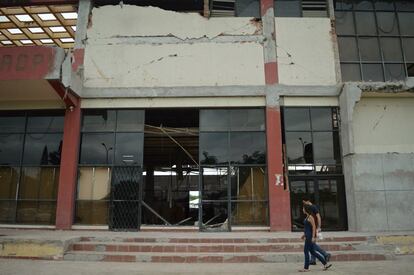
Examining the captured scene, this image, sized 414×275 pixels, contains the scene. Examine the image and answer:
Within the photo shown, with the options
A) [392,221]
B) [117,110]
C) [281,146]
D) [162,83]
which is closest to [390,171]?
[392,221]

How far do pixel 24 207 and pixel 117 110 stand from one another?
18.0ft

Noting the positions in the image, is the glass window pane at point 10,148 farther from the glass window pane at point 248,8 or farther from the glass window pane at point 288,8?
the glass window pane at point 288,8

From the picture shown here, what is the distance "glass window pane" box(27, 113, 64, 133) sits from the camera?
15125mm

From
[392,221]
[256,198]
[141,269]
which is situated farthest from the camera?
[256,198]

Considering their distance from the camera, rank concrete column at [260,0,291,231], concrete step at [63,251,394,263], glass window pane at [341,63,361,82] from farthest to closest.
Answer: glass window pane at [341,63,361,82], concrete column at [260,0,291,231], concrete step at [63,251,394,263]

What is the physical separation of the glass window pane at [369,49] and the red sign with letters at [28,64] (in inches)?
499

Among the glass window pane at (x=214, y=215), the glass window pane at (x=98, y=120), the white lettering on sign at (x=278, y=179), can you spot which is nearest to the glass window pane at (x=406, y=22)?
the white lettering on sign at (x=278, y=179)

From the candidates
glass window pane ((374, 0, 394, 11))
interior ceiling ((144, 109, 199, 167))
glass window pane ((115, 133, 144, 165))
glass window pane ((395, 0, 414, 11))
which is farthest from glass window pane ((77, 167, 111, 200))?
glass window pane ((395, 0, 414, 11))

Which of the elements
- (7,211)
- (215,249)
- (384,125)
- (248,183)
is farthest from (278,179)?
(7,211)

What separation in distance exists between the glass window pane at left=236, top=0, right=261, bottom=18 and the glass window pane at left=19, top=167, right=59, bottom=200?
10406 millimetres

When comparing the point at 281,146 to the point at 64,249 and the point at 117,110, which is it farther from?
the point at 64,249

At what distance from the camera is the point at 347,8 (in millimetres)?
15938

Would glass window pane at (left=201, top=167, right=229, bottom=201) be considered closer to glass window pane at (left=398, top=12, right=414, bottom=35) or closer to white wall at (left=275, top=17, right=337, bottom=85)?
white wall at (left=275, top=17, right=337, bottom=85)

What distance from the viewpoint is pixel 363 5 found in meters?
16.0
